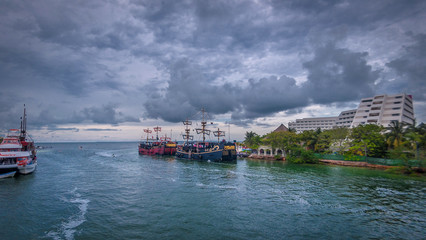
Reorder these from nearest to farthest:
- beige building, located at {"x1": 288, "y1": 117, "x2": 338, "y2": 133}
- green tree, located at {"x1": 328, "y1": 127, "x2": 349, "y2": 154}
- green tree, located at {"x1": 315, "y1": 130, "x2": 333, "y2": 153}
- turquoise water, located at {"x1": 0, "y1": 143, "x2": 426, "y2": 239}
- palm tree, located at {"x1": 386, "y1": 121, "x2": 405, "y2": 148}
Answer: turquoise water, located at {"x1": 0, "y1": 143, "x2": 426, "y2": 239} → palm tree, located at {"x1": 386, "y1": 121, "x2": 405, "y2": 148} → green tree, located at {"x1": 328, "y1": 127, "x2": 349, "y2": 154} → green tree, located at {"x1": 315, "y1": 130, "x2": 333, "y2": 153} → beige building, located at {"x1": 288, "y1": 117, "x2": 338, "y2": 133}

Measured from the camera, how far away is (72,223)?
66.7ft

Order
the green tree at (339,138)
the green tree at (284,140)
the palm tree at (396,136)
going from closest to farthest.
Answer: the palm tree at (396,136), the green tree at (339,138), the green tree at (284,140)

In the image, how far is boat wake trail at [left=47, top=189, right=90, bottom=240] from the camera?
17.8 m

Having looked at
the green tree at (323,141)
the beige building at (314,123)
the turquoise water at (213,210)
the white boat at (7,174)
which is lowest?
the turquoise water at (213,210)

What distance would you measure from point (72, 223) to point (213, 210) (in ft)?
47.9

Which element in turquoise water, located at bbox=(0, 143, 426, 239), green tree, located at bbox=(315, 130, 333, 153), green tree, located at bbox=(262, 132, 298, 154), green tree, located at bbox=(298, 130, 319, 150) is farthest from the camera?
green tree, located at bbox=(262, 132, 298, 154)

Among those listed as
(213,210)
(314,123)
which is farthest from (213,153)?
(314,123)

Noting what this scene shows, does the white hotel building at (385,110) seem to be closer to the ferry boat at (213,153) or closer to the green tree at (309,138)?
the green tree at (309,138)

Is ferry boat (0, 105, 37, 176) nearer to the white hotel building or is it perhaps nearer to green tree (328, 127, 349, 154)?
green tree (328, 127, 349, 154)

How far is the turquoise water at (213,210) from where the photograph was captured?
18328 millimetres

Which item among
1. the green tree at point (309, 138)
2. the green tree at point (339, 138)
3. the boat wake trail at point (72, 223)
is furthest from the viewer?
the green tree at point (309, 138)

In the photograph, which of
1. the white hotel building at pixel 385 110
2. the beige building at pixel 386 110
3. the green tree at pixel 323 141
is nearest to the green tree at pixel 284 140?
the green tree at pixel 323 141

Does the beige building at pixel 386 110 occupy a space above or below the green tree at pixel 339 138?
above

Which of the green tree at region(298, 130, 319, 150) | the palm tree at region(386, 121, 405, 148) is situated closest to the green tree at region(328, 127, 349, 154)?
the green tree at region(298, 130, 319, 150)
